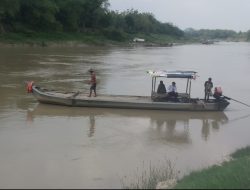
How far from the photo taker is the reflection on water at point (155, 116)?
19389 millimetres

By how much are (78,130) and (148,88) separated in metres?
14.0

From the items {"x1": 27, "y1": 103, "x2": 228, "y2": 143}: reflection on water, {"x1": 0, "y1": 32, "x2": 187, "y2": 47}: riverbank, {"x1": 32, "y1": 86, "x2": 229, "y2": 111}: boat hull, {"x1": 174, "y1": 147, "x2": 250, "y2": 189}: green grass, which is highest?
{"x1": 174, "y1": 147, "x2": 250, "y2": 189}: green grass

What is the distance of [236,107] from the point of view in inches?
1002

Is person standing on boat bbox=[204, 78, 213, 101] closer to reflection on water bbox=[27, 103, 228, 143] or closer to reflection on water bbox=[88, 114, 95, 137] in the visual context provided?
reflection on water bbox=[27, 103, 228, 143]

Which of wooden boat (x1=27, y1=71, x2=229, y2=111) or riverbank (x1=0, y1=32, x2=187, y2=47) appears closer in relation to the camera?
wooden boat (x1=27, y1=71, x2=229, y2=111)

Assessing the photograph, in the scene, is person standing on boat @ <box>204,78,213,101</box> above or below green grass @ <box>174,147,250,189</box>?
below

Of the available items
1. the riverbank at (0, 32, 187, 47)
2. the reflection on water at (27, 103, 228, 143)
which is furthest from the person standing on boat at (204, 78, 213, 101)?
the riverbank at (0, 32, 187, 47)

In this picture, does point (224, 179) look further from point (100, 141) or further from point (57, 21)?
point (57, 21)

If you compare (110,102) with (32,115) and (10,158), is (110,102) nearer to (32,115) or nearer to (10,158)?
(32,115)

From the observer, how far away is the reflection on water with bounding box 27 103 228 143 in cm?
1939

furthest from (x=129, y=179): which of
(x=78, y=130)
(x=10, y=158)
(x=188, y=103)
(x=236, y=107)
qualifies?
(x=236, y=107)

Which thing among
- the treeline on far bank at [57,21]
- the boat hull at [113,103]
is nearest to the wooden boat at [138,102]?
the boat hull at [113,103]

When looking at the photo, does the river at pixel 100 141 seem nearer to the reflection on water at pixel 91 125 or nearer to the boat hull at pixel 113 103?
the reflection on water at pixel 91 125

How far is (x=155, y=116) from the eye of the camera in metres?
21.7
